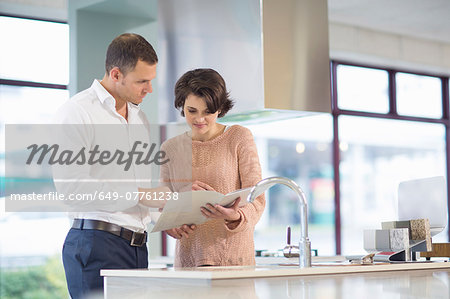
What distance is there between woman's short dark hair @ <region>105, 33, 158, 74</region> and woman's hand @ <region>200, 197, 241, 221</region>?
0.60 meters

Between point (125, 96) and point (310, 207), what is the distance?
4.90 meters

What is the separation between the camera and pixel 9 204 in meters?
4.98

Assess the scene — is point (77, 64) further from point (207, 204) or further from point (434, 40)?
point (434, 40)

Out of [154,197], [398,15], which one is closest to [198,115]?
[154,197]

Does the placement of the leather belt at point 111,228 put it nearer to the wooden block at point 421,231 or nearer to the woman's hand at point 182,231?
the woman's hand at point 182,231

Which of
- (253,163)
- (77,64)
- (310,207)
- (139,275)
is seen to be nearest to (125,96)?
(253,163)

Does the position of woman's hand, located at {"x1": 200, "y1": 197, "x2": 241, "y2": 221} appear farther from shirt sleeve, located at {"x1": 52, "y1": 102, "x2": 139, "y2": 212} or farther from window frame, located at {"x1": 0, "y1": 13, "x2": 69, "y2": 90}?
window frame, located at {"x1": 0, "y1": 13, "x2": 69, "y2": 90}

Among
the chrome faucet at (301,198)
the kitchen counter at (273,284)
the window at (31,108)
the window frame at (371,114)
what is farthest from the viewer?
the window frame at (371,114)

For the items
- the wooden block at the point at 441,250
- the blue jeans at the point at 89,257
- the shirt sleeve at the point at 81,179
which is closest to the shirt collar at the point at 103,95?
the shirt sleeve at the point at 81,179

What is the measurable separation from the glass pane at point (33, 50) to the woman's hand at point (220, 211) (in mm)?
3674

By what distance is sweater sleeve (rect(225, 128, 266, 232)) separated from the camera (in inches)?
102

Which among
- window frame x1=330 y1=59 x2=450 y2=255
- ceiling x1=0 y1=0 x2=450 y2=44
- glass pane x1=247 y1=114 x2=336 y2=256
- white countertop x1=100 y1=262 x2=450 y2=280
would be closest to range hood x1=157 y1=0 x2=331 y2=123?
white countertop x1=100 y1=262 x2=450 y2=280

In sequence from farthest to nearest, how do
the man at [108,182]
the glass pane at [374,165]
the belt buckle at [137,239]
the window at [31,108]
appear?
the glass pane at [374,165] < the window at [31,108] < the belt buckle at [137,239] < the man at [108,182]

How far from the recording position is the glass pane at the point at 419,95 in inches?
307
